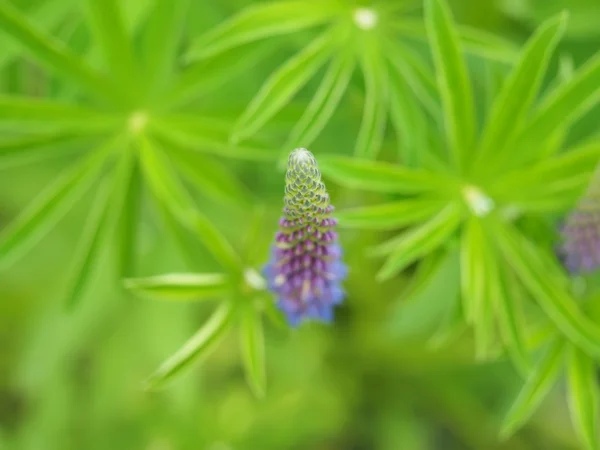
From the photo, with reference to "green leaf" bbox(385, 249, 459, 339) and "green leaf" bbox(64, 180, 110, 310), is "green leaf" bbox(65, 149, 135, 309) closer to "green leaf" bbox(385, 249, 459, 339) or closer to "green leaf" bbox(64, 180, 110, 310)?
"green leaf" bbox(64, 180, 110, 310)

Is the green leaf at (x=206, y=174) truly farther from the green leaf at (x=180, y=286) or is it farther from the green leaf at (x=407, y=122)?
the green leaf at (x=407, y=122)

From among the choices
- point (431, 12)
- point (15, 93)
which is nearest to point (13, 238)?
point (15, 93)

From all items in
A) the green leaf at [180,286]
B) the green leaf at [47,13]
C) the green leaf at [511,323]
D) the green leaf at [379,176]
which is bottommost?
the green leaf at [511,323]

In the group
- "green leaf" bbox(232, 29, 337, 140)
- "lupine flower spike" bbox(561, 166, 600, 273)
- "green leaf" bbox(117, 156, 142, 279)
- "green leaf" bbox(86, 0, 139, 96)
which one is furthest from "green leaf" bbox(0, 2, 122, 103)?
"lupine flower spike" bbox(561, 166, 600, 273)

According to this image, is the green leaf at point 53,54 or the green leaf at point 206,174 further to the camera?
the green leaf at point 206,174

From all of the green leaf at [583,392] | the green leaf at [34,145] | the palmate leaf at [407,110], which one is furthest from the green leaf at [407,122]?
the green leaf at [34,145]

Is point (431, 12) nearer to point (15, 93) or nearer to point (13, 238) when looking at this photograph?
point (13, 238)

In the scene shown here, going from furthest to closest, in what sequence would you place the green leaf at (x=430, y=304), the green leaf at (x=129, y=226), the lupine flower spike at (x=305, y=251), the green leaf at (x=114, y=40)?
the green leaf at (x=430, y=304)
the green leaf at (x=129, y=226)
the green leaf at (x=114, y=40)
the lupine flower spike at (x=305, y=251)
